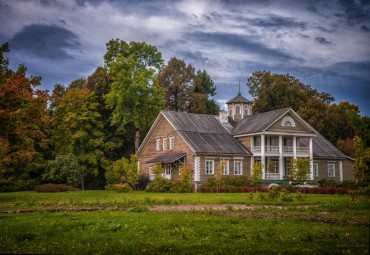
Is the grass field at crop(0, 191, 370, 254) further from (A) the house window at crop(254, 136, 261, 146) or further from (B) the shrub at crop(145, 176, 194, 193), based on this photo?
(A) the house window at crop(254, 136, 261, 146)

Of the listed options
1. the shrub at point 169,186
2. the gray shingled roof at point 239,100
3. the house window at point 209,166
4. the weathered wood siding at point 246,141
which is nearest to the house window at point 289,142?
the weathered wood siding at point 246,141

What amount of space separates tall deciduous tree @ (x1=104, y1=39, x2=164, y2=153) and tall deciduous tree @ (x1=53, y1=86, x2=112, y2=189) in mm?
2578

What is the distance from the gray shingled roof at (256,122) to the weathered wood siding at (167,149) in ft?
23.4

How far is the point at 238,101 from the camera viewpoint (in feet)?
161

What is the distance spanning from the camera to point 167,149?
4147 centimetres

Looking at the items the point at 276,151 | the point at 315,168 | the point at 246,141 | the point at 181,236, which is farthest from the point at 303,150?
the point at 181,236

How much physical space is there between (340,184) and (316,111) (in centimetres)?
2085

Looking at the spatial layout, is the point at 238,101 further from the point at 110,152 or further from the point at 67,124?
the point at 67,124

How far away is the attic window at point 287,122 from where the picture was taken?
41.0m

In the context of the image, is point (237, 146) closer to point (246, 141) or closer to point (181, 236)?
point (246, 141)

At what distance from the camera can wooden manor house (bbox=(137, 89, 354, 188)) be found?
3791cm

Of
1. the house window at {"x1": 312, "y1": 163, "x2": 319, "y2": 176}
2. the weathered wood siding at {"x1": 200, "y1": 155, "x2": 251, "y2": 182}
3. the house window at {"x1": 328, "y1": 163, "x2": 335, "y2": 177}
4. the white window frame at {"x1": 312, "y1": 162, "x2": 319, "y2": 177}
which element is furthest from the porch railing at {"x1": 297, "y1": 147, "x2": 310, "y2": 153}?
the weathered wood siding at {"x1": 200, "y1": 155, "x2": 251, "y2": 182}

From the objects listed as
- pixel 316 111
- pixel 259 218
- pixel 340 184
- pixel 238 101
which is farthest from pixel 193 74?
pixel 259 218

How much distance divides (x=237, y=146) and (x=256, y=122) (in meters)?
4.18
